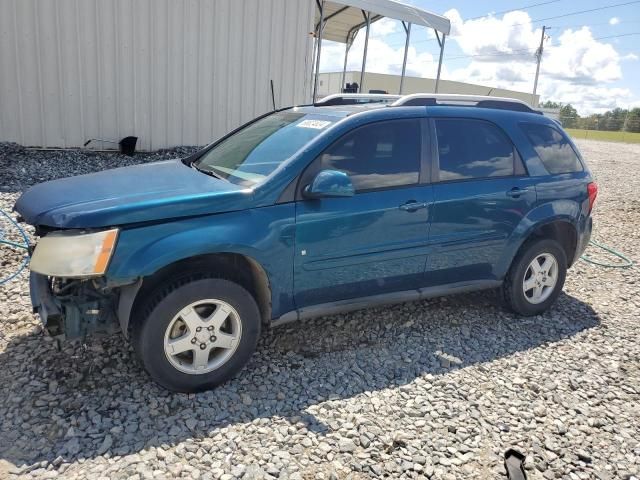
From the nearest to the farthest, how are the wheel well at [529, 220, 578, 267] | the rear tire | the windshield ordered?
the windshield → the rear tire → the wheel well at [529, 220, 578, 267]

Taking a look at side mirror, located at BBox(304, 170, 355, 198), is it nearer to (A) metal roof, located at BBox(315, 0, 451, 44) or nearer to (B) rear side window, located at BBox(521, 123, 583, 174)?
(B) rear side window, located at BBox(521, 123, 583, 174)

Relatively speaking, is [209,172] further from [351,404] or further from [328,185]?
[351,404]

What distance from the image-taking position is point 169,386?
3.05 m

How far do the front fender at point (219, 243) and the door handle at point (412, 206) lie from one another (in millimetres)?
891

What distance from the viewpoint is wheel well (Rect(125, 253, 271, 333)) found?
3.01 metres

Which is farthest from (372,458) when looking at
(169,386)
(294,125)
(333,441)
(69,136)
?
(69,136)

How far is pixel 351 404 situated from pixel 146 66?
8.62 metres

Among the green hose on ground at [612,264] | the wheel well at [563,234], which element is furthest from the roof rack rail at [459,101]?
the green hose on ground at [612,264]

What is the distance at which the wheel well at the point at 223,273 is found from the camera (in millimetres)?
3012

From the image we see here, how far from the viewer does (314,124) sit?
378cm

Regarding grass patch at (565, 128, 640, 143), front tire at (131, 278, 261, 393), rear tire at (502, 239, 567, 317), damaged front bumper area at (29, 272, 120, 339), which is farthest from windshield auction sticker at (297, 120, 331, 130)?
grass patch at (565, 128, 640, 143)

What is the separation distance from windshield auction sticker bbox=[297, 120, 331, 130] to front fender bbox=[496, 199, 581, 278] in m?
1.86

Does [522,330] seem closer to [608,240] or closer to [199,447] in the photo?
[199,447]

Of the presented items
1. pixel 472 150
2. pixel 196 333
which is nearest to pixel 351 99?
pixel 472 150
